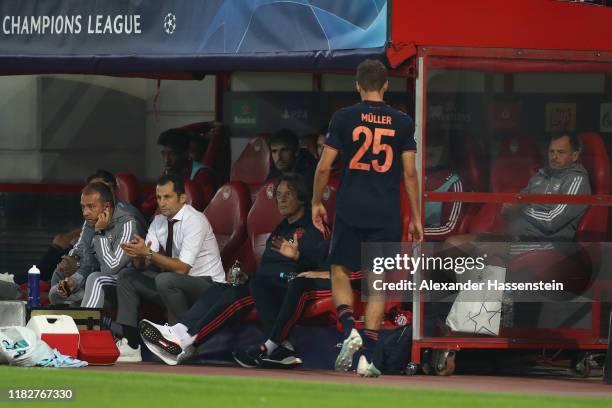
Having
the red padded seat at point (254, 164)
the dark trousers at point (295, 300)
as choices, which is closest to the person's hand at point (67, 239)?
the red padded seat at point (254, 164)

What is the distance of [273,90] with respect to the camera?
52.7 feet

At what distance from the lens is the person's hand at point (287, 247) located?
12891 millimetres

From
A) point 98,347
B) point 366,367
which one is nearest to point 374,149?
point 366,367

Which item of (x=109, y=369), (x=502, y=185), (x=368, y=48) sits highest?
(x=368, y=48)

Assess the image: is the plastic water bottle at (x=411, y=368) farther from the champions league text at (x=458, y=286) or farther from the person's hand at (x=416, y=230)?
the person's hand at (x=416, y=230)

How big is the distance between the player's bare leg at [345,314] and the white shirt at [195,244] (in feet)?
5.51

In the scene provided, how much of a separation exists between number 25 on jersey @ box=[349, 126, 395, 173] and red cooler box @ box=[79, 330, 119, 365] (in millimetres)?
2217

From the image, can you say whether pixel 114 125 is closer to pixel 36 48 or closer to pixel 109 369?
pixel 36 48

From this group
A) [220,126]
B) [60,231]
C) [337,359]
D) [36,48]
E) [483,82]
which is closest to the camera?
[337,359]

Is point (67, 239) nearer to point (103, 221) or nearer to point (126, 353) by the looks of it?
point (103, 221)

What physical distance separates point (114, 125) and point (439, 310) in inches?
288

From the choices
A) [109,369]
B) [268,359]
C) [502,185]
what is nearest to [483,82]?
[502,185]

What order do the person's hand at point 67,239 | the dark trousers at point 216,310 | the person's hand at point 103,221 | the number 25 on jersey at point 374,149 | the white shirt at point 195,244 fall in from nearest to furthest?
the number 25 on jersey at point 374,149 → the dark trousers at point 216,310 → the white shirt at point 195,244 → the person's hand at point 103,221 → the person's hand at point 67,239

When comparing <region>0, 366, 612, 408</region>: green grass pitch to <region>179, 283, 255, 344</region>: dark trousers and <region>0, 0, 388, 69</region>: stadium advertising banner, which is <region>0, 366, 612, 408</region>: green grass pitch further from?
<region>0, 0, 388, 69</region>: stadium advertising banner
